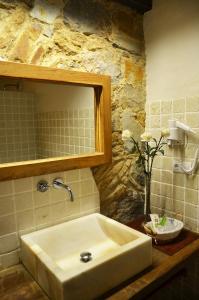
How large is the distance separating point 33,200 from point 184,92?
41.3 inches

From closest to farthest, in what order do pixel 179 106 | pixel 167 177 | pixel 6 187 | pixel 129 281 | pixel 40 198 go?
pixel 129 281, pixel 6 187, pixel 40 198, pixel 179 106, pixel 167 177

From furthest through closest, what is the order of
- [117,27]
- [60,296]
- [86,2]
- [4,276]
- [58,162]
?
[117,27]
[86,2]
[58,162]
[4,276]
[60,296]

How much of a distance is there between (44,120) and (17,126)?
0.14 m

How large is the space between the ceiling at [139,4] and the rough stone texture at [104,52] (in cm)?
3

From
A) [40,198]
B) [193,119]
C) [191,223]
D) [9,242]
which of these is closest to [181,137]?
[193,119]

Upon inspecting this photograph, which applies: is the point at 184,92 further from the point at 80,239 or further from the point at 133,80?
the point at 80,239

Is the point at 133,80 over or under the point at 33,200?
over

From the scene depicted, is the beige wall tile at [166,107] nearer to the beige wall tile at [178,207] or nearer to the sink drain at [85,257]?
the beige wall tile at [178,207]

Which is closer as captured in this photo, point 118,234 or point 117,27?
point 118,234

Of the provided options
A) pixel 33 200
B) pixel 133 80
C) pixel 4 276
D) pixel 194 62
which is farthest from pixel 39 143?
pixel 194 62

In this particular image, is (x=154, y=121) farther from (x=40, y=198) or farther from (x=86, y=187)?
(x=40, y=198)

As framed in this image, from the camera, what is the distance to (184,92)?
134cm

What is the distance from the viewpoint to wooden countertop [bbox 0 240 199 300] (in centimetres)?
87

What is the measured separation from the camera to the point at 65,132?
125cm
